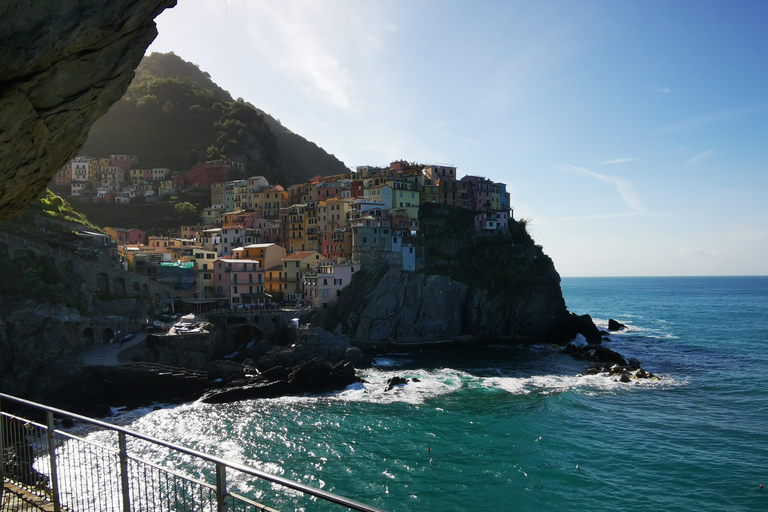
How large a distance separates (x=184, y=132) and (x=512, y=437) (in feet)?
408

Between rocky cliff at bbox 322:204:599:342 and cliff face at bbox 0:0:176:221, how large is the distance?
54.3m

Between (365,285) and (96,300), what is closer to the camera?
(96,300)

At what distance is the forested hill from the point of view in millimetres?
124562

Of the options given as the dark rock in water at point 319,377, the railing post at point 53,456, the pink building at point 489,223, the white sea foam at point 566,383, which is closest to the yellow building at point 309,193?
the pink building at point 489,223

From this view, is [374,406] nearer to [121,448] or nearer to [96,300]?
[96,300]

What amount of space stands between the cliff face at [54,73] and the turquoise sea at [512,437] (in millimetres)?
19829

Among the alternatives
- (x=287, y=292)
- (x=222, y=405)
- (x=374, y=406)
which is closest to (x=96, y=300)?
(x=222, y=405)

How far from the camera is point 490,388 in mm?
43938

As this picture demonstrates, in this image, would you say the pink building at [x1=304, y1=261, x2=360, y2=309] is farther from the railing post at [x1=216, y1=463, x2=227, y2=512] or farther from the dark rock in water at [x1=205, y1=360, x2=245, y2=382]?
the railing post at [x1=216, y1=463, x2=227, y2=512]

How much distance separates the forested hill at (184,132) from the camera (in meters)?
125

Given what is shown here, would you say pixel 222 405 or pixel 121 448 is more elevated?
pixel 121 448

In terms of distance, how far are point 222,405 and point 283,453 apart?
1152 centimetres

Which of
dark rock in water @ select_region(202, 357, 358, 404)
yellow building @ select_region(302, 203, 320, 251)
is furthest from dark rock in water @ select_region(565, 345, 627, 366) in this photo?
yellow building @ select_region(302, 203, 320, 251)

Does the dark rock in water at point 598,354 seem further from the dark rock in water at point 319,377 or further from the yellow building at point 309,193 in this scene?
the yellow building at point 309,193
